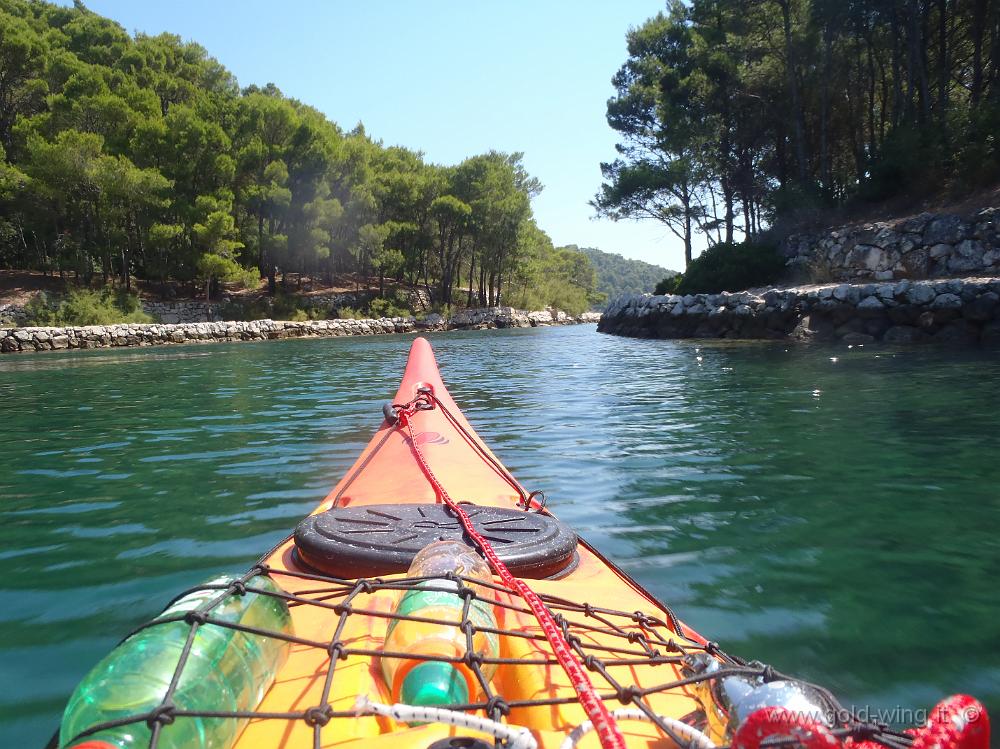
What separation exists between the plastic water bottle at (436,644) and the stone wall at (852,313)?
46.4 feet

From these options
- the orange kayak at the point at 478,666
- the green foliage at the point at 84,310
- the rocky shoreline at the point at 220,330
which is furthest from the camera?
the green foliage at the point at 84,310

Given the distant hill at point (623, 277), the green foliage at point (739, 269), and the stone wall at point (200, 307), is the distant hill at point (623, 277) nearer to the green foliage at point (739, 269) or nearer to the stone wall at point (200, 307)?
the stone wall at point (200, 307)

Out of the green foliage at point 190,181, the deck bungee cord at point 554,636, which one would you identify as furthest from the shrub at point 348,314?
the deck bungee cord at point 554,636

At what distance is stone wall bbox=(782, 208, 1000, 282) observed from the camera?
48.4ft

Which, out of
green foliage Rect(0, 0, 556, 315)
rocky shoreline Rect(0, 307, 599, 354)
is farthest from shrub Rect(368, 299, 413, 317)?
green foliage Rect(0, 0, 556, 315)

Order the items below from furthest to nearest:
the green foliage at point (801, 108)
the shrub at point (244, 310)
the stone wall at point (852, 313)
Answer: the shrub at point (244, 310)
the green foliage at point (801, 108)
the stone wall at point (852, 313)

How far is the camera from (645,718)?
1.27 metres

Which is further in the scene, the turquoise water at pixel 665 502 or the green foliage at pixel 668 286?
the green foliage at pixel 668 286

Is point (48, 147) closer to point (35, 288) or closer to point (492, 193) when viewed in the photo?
point (35, 288)

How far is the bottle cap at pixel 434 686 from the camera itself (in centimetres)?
135

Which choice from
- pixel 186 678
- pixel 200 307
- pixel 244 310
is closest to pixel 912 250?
pixel 186 678

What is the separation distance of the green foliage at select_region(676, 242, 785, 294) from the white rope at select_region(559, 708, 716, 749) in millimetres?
20376

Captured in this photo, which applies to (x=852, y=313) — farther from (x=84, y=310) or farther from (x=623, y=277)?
(x=623, y=277)

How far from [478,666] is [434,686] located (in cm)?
10
